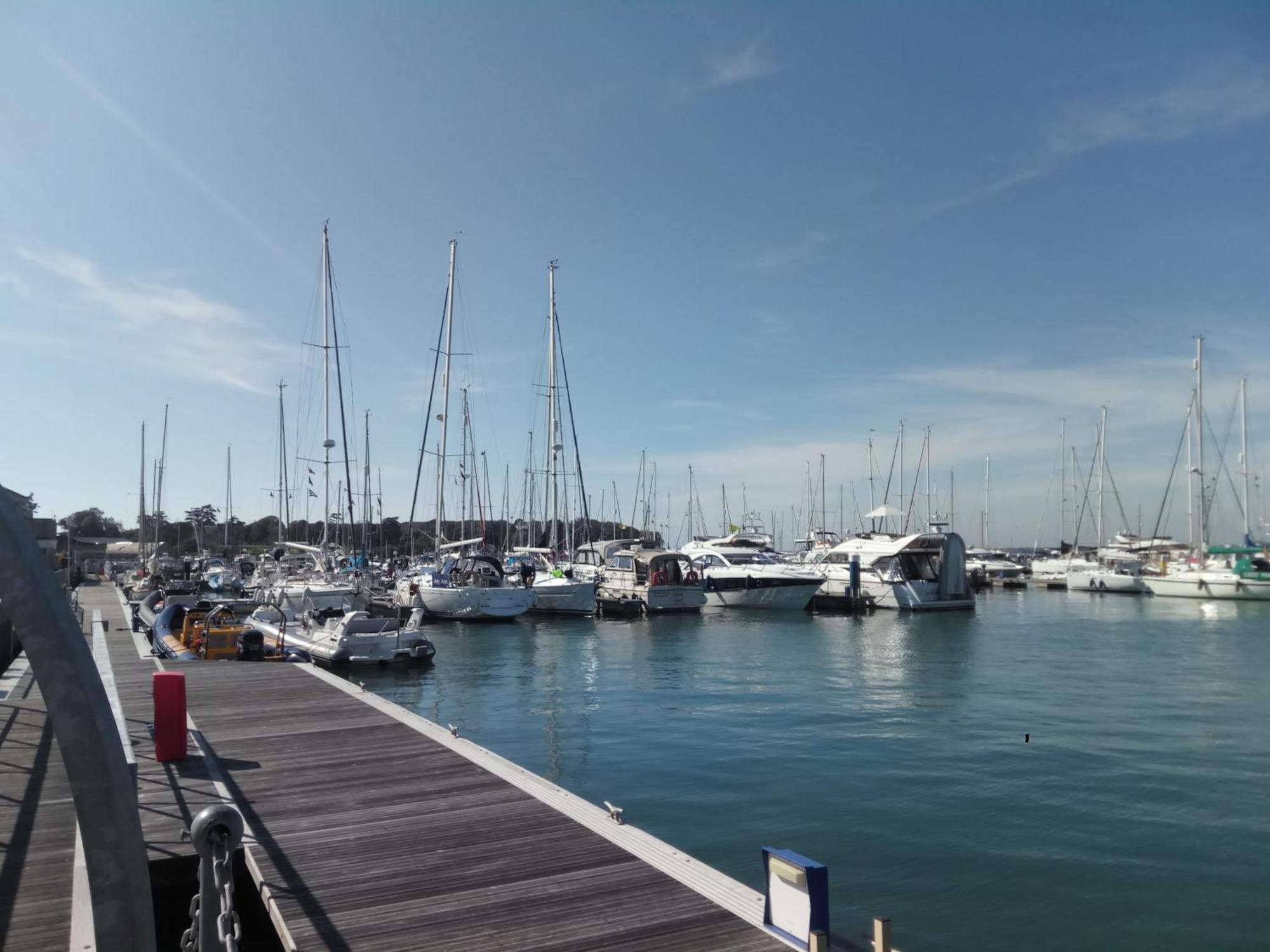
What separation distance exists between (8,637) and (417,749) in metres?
13.3

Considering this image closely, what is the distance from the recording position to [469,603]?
145 ft

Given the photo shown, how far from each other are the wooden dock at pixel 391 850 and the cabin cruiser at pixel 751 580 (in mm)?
41812

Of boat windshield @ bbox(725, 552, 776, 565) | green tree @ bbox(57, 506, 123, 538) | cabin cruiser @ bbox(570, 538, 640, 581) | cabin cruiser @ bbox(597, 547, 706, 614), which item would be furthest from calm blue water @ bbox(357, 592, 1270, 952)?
green tree @ bbox(57, 506, 123, 538)

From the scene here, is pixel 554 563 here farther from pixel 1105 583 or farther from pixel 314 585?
pixel 1105 583

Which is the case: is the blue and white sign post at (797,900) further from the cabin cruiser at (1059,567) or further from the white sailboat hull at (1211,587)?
the cabin cruiser at (1059,567)

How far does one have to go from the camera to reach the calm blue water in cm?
1036

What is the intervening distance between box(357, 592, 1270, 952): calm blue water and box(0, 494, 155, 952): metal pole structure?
477 cm

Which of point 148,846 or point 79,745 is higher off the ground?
point 79,745

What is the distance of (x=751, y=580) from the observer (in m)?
54.1

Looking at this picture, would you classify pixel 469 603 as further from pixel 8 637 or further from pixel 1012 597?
pixel 1012 597

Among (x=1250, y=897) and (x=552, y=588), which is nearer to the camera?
(x=1250, y=897)

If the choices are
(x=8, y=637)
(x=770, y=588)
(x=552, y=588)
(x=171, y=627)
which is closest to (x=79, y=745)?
(x=8, y=637)

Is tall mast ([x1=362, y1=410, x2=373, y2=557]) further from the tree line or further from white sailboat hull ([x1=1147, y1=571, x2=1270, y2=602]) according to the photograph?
white sailboat hull ([x1=1147, y1=571, x2=1270, y2=602])

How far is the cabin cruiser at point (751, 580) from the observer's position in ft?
174
